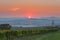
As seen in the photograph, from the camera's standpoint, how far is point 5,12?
1.67 metres

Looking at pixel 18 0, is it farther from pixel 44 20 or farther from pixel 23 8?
pixel 44 20

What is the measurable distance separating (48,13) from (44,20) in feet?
0.47

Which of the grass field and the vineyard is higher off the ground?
the vineyard

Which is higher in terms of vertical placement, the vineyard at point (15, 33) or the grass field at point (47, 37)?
the vineyard at point (15, 33)

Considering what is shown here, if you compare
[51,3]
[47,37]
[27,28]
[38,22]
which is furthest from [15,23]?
[51,3]

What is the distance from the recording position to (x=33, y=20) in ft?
5.48

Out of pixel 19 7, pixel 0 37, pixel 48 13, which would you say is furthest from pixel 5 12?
pixel 48 13

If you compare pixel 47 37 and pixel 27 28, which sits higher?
pixel 27 28

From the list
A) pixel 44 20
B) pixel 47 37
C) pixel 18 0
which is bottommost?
pixel 47 37

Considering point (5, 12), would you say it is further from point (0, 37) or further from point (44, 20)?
point (44, 20)

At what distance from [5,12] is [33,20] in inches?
16.8

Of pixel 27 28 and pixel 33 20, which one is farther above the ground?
pixel 33 20

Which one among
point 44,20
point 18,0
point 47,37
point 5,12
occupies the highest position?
point 18,0

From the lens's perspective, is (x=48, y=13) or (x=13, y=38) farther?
(x=48, y=13)
